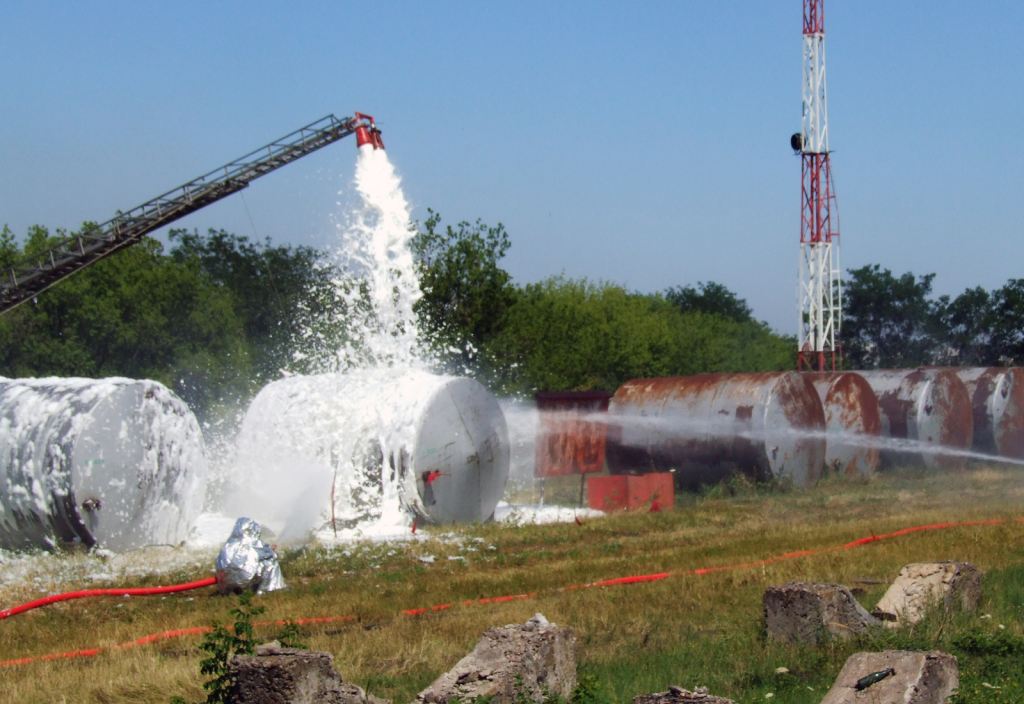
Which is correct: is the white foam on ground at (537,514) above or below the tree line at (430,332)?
below

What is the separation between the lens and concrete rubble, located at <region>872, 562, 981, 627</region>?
27.6 ft

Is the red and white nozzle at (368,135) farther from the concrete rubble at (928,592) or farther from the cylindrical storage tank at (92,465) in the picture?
the concrete rubble at (928,592)

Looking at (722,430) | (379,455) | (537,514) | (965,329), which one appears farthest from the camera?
(965,329)

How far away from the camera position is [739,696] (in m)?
6.68

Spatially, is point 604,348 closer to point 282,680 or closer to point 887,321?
point 887,321

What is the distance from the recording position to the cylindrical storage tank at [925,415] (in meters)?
23.5

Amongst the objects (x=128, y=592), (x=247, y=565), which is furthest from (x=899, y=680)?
(x=128, y=592)

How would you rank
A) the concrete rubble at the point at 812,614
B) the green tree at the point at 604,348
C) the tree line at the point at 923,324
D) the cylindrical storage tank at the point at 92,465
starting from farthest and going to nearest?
the tree line at the point at 923,324
the green tree at the point at 604,348
the cylindrical storage tank at the point at 92,465
the concrete rubble at the point at 812,614

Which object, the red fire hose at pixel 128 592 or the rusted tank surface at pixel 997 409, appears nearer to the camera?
the red fire hose at pixel 128 592

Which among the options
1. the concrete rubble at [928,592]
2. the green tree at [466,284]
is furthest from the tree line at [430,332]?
the concrete rubble at [928,592]

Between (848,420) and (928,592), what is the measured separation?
1403 centimetres

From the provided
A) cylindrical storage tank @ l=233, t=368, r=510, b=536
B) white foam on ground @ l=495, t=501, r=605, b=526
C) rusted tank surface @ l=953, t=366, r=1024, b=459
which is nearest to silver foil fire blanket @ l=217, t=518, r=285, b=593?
cylindrical storage tank @ l=233, t=368, r=510, b=536

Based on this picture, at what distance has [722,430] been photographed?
1956 cm

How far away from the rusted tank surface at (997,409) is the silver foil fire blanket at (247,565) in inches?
762
